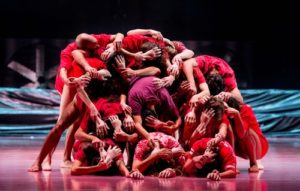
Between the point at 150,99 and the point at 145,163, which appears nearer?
the point at 145,163

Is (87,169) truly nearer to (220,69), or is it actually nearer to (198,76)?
(198,76)

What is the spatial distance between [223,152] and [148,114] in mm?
614

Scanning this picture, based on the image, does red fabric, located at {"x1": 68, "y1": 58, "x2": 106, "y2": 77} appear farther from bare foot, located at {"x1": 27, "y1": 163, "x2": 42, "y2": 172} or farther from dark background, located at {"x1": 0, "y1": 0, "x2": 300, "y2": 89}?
dark background, located at {"x1": 0, "y1": 0, "x2": 300, "y2": 89}

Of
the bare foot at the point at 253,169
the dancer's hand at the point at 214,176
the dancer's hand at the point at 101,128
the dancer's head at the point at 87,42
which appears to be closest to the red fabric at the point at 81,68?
the dancer's head at the point at 87,42

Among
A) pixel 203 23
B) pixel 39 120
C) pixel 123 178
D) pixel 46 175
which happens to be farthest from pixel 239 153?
pixel 203 23

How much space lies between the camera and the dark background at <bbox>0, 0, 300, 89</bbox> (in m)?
9.88

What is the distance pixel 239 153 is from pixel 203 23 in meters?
5.07

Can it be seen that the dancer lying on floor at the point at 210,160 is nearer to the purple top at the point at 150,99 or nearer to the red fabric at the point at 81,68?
the purple top at the point at 150,99

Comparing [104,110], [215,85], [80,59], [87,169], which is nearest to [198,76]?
[215,85]

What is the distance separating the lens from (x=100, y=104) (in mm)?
4754

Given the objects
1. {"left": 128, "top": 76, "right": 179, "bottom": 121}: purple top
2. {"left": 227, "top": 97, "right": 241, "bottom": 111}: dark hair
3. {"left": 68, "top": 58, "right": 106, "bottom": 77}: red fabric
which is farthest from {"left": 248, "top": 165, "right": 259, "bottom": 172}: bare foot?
{"left": 68, "top": 58, "right": 106, "bottom": 77}: red fabric

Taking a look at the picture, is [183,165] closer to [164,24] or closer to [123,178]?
[123,178]

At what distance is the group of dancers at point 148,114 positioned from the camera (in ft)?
14.9

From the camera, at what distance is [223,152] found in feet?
14.7
